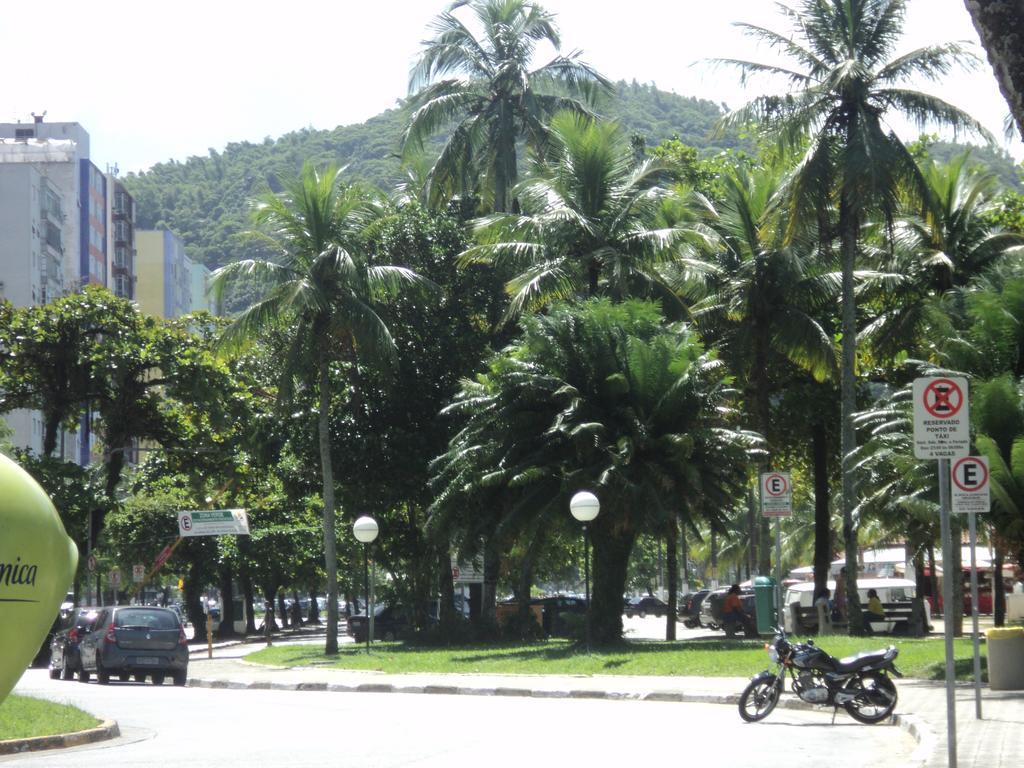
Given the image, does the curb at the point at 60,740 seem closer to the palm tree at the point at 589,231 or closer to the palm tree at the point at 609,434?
the palm tree at the point at 609,434

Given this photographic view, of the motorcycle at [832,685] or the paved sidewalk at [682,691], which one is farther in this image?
the motorcycle at [832,685]

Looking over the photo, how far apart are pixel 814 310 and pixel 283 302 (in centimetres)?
1389

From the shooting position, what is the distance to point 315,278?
109ft

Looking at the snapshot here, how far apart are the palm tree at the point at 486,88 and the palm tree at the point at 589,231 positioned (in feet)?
24.2

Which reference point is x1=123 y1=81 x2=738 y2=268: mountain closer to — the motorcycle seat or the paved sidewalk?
the paved sidewalk

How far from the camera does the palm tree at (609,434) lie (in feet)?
92.3

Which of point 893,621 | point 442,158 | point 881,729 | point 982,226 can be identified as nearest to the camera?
point 881,729

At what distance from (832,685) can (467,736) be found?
4.40 meters

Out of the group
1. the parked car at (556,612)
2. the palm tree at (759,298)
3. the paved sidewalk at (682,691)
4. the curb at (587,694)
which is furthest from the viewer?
the parked car at (556,612)

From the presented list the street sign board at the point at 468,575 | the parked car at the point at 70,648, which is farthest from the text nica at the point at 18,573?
the street sign board at the point at 468,575

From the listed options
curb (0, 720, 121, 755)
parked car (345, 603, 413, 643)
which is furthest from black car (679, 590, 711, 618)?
curb (0, 720, 121, 755)

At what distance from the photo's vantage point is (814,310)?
37531mm

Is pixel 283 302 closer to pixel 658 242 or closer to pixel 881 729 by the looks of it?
pixel 658 242

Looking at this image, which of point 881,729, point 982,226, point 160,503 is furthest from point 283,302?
point 160,503
